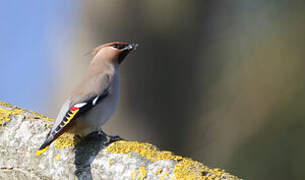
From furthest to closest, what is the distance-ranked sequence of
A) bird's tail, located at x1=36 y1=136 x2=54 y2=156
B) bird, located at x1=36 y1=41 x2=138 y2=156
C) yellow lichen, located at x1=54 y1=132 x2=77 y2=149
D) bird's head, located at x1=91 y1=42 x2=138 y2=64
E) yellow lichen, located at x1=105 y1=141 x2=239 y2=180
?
bird's head, located at x1=91 y1=42 x2=138 y2=64, bird, located at x1=36 y1=41 x2=138 y2=156, yellow lichen, located at x1=54 y1=132 x2=77 y2=149, bird's tail, located at x1=36 y1=136 x2=54 y2=156, yellow lichen, located at x1=105 y1=141 x2=239 y2=180

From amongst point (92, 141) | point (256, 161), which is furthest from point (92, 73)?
point (256, 161)

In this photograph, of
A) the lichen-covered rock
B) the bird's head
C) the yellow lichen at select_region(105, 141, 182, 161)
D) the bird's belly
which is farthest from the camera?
the bird's head

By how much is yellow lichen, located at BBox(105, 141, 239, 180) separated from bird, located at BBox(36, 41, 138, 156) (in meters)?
0.41

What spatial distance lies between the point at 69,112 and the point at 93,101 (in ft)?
0.79

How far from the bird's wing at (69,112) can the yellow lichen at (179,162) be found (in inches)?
13.5

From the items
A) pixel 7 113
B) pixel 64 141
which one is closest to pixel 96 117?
pixel 64 141

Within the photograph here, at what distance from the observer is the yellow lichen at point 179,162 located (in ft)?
7.48

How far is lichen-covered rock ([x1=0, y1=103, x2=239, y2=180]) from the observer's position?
2385mm

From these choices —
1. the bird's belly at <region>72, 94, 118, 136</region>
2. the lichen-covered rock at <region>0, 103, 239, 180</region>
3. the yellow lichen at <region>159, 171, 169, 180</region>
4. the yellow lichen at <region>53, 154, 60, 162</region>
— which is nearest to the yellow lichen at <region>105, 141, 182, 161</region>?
the lichen-covered rock at <region>0, 103, 239, 180</region>

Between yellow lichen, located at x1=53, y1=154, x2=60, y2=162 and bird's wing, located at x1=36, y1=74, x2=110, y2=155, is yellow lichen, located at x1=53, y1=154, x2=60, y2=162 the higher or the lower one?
the lower one

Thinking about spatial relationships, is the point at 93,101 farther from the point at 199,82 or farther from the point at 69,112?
the point at 199,82

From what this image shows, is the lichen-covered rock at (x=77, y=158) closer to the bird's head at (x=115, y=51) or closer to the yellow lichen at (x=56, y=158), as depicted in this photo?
the yellow lichen at (x=56, y=158)

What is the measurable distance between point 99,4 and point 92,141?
14.0 feet

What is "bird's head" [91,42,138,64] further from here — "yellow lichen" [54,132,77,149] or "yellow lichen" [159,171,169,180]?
"yellow lichen" [159,171,169,180]
